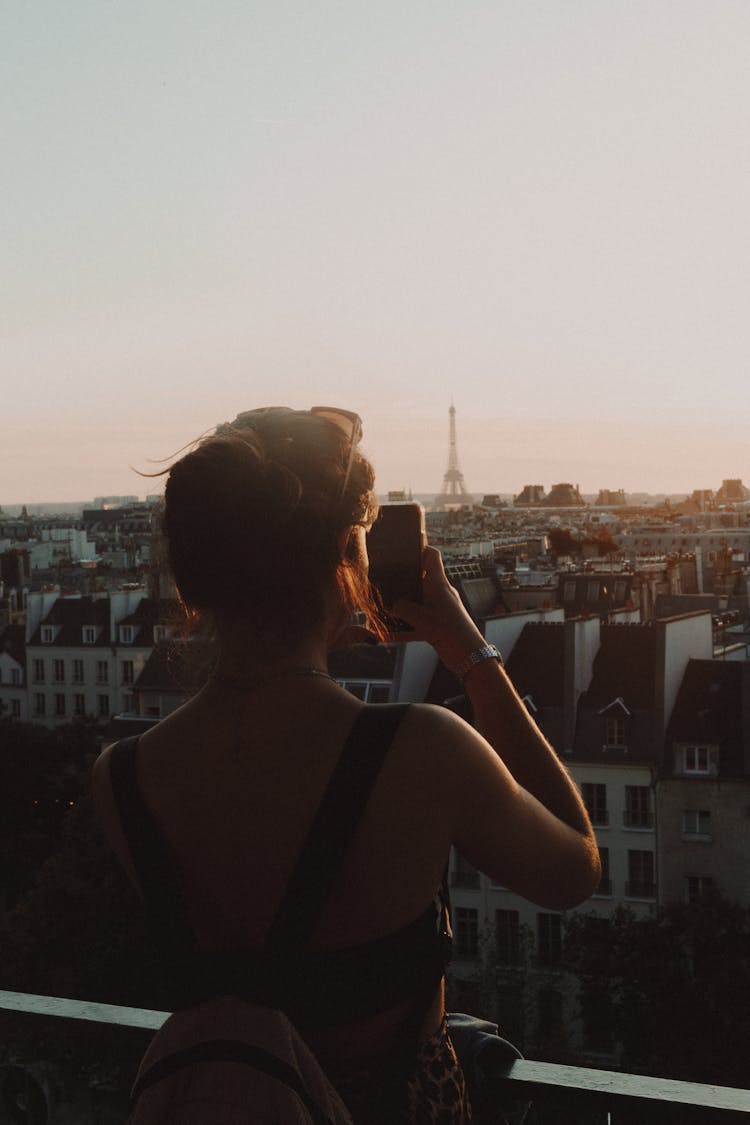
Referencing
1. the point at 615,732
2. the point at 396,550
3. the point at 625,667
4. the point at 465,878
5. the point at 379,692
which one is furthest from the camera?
the point at 379,692

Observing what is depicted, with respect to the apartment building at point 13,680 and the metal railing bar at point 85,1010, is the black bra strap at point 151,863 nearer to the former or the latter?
the metal railing bar at point 85,1010

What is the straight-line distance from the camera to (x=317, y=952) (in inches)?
63.2

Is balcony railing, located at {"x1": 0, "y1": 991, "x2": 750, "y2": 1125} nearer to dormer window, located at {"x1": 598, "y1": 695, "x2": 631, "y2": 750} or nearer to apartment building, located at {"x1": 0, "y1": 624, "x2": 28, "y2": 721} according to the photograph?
dormer window, located at {"x1": 598, "y1": 695, "x2": 631, "y2": 750}

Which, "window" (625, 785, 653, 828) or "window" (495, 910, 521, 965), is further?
"window" (625, 785, 653, 828)

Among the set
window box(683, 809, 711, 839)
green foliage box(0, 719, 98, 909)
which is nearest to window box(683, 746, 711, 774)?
window box(683, 809, 711, 839)

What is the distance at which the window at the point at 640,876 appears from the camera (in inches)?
834

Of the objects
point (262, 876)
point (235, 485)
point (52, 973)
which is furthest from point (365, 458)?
point (52, 973)

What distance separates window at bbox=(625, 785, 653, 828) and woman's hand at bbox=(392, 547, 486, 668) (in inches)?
803

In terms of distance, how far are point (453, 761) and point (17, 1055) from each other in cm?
163

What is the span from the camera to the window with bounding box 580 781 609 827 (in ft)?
71.7

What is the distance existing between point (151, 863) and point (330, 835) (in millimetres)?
258

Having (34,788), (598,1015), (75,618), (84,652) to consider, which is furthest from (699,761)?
(75,618)

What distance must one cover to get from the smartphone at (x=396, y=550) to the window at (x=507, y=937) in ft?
66.6

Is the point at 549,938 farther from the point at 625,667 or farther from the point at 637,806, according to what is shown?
the point at 625,667
